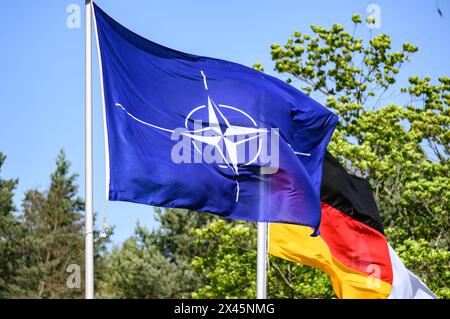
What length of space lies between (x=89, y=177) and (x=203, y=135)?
238 centimetres

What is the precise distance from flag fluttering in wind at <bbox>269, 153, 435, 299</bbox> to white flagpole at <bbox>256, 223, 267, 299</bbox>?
2.00m

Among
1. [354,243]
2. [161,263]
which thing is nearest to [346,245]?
[354,243]

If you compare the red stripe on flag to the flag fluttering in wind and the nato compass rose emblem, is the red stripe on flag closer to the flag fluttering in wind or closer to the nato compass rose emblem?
the flag fluttering in wind

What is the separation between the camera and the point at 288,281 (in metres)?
26.6

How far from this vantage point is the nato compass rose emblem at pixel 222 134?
11555mm

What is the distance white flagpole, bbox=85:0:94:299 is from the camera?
9273mm

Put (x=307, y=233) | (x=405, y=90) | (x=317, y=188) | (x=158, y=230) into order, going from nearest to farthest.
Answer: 1. (x=317, y=188)
2. (x=307, y=233)
3. (x=405, y=90)
4. (x=158, y=230)

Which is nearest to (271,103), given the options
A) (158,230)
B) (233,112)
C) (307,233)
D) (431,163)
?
(233,112)

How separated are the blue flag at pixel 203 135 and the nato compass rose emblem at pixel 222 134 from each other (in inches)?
0.5

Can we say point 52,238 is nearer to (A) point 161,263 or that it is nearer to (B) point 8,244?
(B) point 8,244

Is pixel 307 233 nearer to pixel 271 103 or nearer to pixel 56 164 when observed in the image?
pixel 271 103

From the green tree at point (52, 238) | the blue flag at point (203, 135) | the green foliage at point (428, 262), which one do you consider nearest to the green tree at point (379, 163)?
the green foliage at point (428, 262)

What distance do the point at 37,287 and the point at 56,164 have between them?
9359 mm

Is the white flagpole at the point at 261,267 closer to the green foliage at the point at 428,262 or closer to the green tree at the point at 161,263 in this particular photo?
the green foliage at the point at 428,262
